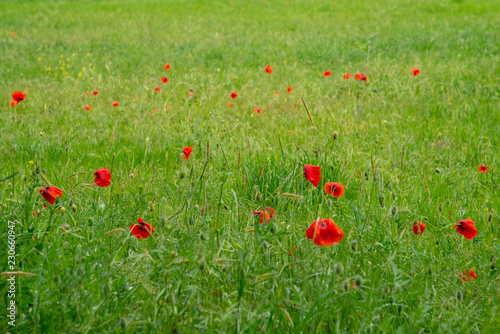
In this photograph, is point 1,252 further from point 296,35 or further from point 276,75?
point 296,35

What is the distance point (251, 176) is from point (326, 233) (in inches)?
49.9

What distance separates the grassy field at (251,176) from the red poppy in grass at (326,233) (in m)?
0.13

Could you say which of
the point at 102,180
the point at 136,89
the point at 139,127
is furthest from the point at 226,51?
the point at 102,180

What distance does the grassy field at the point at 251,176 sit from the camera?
1495mm

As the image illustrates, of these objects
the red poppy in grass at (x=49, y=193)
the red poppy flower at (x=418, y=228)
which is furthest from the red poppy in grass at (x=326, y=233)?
the red poppy in grass at (x=49, y=193)

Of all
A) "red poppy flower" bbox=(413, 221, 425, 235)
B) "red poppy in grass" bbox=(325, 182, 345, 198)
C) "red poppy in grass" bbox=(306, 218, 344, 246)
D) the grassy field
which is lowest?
the grassy field

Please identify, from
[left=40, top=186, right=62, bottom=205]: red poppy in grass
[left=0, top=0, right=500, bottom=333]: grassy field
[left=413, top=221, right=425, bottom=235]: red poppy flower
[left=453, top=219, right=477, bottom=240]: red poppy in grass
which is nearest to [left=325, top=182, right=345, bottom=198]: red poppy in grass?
[left=0, top=0, right=500, bottom=333]: grassy field

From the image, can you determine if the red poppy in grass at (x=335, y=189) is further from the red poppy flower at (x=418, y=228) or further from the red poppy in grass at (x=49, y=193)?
the red poppy in grass at (x=49, y=193)

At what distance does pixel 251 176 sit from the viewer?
8.80 feet

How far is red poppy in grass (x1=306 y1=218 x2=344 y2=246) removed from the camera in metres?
1.43

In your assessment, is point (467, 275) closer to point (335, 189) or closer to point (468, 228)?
point (468, 228)

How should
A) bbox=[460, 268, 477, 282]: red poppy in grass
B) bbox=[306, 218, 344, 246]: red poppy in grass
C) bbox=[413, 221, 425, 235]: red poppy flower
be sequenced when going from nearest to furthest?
bbox=[306, 218, 344, 246]: red poppy in grass < bbox=[460, 268, 477, 282]: red poppy in grass < bbox=[413, 221, 425, 235]: red poppy flower

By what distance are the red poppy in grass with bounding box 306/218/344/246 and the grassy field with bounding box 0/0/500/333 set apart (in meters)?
0.13

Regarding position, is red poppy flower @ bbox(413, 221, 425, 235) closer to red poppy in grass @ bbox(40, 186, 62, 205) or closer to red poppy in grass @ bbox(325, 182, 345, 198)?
red poppy in grass @ bbox(325, 182, 345, 198)
